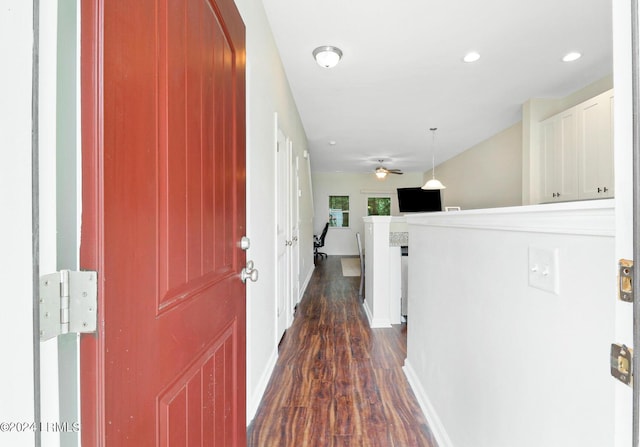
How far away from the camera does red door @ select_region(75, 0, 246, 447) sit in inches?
17.5

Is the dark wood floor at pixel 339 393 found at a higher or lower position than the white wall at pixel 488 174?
lower

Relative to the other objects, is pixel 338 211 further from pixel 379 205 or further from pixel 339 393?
pixel 339 393

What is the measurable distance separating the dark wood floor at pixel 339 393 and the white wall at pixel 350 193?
6159 millimetres

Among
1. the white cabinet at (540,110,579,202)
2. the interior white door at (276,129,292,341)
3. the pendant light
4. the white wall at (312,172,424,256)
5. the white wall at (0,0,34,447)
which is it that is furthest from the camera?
the white wall at (312,172,424,256)

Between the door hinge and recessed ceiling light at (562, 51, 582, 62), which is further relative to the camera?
recessed ceiling light at (562, 51, 582, 62)

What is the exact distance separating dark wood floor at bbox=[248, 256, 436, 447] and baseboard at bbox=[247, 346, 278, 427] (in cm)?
3

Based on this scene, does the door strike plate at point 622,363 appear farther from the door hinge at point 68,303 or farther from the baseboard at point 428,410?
the baseboard at point 428,410

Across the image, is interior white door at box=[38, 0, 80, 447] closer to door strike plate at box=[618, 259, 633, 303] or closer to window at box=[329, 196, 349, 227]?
door strike plate at box=[618, 259, 633, 303]

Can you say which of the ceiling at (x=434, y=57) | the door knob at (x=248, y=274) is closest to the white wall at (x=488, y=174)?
the ceiling at (x=434, y=57)

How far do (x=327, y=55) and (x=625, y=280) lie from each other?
104 inches

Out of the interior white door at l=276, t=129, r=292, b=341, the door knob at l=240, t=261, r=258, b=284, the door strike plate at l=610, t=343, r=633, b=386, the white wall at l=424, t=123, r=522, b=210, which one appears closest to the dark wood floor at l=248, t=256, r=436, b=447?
the interior white door at l=276, t=129, r=292, b=341

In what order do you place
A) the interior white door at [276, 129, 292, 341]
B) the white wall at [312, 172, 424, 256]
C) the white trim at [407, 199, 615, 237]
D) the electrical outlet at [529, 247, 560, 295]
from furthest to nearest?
the white wall at [312, 172, 424, 256] < the interior white door at [276, 129, 292, 341] < the electrical outlet at [529, 247, 560, 295] < the white trim at [407, 199, 615, 237]

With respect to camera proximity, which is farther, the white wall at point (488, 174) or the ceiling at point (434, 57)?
the white wall at point (488, 174)

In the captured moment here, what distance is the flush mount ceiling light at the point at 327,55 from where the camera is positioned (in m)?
2.52
